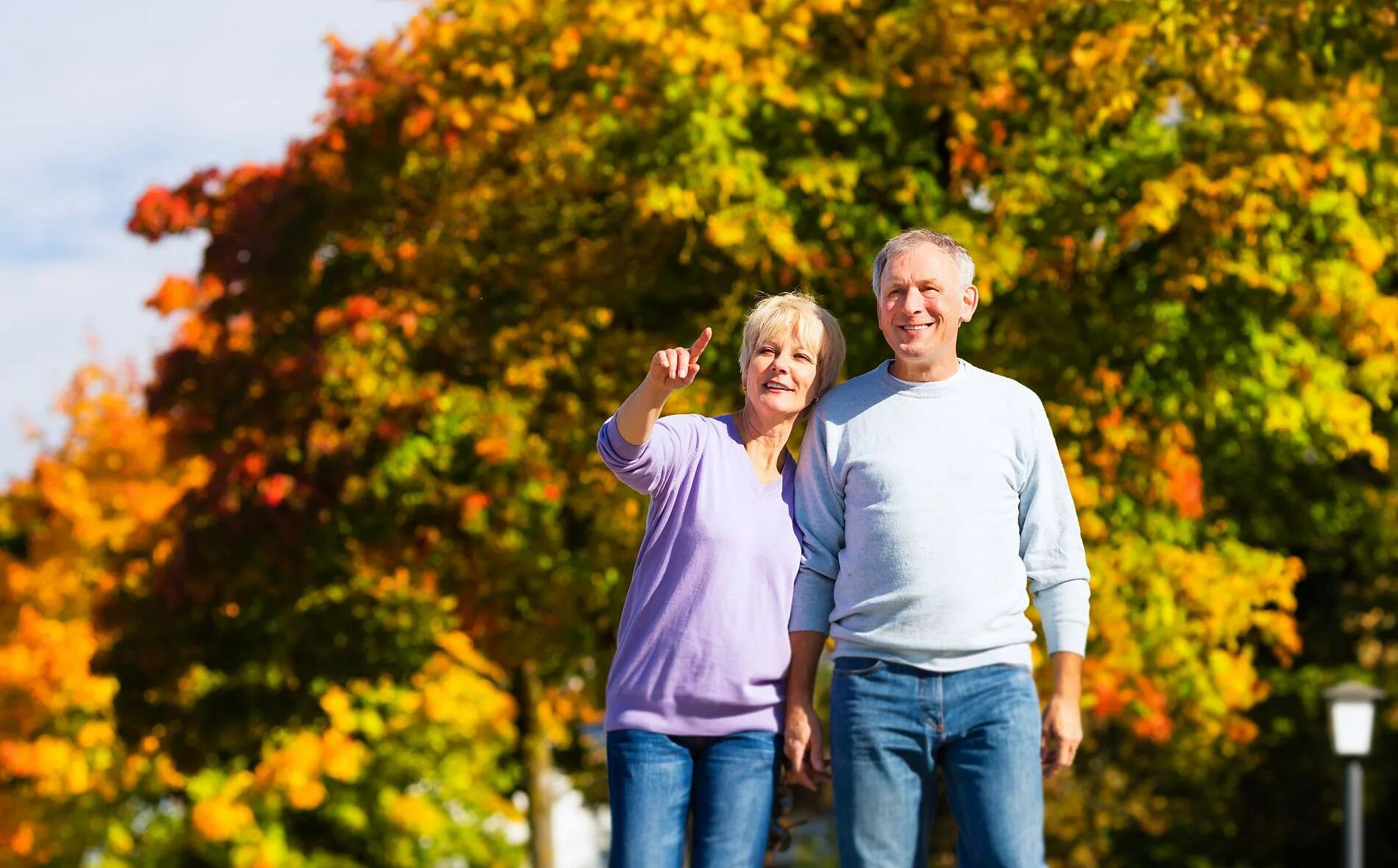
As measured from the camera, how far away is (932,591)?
12.6 ft

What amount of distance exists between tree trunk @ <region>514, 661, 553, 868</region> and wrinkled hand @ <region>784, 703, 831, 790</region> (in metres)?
11.1

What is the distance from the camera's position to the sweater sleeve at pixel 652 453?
401cm

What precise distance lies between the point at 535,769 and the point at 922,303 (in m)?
12.3

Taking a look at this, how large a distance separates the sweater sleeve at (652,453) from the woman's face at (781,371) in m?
0.20

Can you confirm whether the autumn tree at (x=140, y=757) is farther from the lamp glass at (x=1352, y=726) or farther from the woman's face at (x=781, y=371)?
the woman's face at (x=781, y=371)

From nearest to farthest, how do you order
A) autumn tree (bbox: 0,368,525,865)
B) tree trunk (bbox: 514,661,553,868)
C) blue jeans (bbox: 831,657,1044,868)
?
blue jeans (bbox: 831,657,1044,868), tree trunk (bbox: 514,661,553,868), autumn tree (bbox: 0,368,525,865)

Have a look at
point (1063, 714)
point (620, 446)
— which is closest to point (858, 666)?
point (1063, 714)

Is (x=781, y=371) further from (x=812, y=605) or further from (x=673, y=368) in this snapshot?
(x=812, y=605)

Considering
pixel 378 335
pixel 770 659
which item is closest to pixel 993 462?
pixel 770 659

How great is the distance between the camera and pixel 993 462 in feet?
12.9

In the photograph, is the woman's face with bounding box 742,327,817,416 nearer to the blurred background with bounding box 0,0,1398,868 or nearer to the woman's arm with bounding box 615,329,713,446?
the woman's arm with bounding box 615,329,713,446

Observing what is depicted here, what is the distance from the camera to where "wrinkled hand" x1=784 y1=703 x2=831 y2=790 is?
4008 mm

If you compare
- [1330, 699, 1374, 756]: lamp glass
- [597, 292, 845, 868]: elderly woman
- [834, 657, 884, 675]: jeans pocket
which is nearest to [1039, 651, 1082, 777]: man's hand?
[834, 657, 884, 675]: jeans pocket

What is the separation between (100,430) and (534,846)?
329 inches
